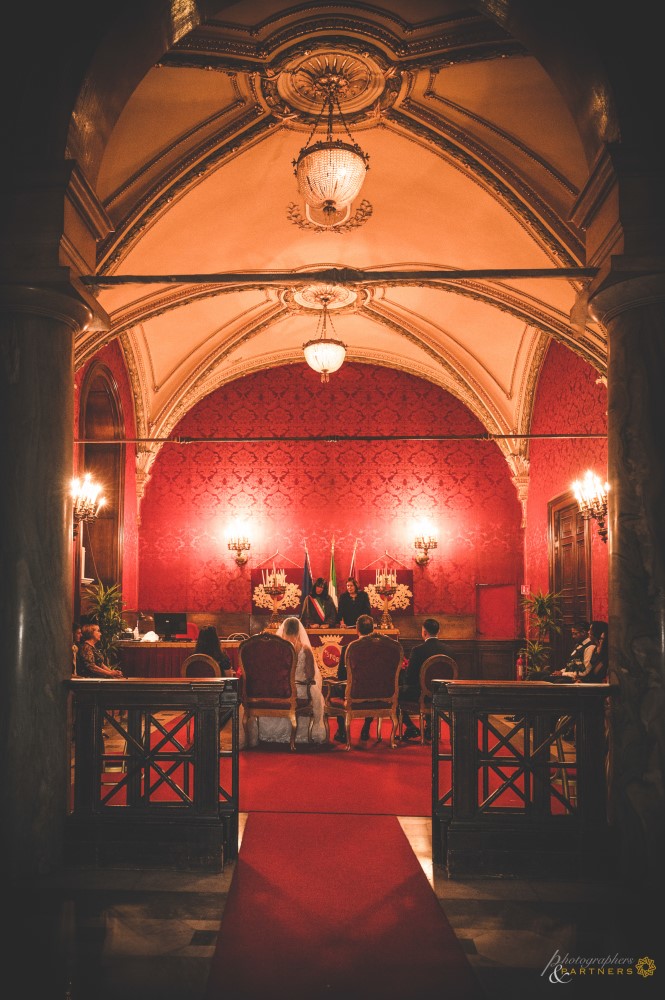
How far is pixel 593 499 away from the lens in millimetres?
8039

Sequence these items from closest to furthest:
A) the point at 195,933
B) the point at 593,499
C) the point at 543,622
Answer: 1. the point at 195,933
2. the point at 593,499
3. the point at 543,622

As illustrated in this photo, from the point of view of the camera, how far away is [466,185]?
702 cm

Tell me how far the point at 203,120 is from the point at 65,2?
222 cm

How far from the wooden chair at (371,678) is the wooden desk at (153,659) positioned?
10.4 feet

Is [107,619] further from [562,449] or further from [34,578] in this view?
[562,449]

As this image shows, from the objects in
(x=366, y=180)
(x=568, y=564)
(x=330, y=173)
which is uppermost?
(x=366, y=180)

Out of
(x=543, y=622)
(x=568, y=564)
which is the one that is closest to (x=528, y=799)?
(x=543, y=622)

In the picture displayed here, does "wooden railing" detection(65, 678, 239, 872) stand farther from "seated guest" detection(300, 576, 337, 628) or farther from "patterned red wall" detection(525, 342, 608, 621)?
"seated guest" detection(300, 576, 337, 628)

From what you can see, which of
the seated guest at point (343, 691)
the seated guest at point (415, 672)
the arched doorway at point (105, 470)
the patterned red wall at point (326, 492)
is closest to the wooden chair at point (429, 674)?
the seated guest at point (415, 672)

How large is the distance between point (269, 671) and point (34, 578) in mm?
3528

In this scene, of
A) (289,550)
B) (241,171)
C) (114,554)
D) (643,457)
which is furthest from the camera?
(289,550)

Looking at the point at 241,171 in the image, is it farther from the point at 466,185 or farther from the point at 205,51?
the point at 466,185

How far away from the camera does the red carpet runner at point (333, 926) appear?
9.29ft

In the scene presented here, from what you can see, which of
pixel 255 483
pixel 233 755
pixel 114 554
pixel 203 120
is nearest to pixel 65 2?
pixel 203 120
